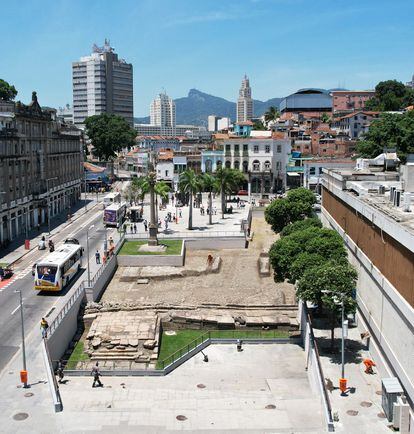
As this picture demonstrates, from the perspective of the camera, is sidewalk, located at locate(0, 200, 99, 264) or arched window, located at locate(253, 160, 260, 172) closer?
sidewalk, located at locate(0, 200, 99, 264)

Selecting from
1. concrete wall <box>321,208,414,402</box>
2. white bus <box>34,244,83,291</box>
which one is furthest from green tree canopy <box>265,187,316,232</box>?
white bus <box>34,244,83,291</box>

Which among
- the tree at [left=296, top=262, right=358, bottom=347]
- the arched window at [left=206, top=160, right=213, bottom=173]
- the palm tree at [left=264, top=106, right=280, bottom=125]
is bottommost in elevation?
the tree at [left=296, top=262, right=358, bottom=347]

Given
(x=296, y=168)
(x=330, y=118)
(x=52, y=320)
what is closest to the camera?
(x=52, y=320)

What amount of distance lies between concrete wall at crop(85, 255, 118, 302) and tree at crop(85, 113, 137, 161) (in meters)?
82.1

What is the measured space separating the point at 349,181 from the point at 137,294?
2183cm

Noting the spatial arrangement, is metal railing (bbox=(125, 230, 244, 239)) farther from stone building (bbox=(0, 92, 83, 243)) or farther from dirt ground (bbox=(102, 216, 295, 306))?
stone building (bbox=(0, 92, 83, 243))

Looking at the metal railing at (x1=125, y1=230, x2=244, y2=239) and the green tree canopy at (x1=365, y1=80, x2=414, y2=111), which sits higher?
the green tree canopy at (x1=365, y1=80, x2=414, y2=111)

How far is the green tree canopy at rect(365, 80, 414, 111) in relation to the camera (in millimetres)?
166250

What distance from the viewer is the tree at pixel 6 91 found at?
13643cm

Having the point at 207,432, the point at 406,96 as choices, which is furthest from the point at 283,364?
the point at 406,96

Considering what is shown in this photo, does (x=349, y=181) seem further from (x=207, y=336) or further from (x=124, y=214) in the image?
(x=124, y=214)

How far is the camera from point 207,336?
130ft

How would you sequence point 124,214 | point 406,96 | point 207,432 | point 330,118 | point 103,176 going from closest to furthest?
1. point 207,432
2. point 124,214
3. point 103,176
4. point 406,96
5. point 330,118

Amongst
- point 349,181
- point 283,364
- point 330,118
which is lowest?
point 283,364
